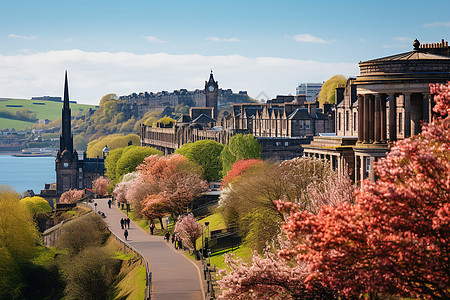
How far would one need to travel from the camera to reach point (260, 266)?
3019 centimetres

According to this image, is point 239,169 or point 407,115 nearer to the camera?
point 407,115

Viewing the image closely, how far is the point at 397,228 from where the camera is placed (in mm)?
20547

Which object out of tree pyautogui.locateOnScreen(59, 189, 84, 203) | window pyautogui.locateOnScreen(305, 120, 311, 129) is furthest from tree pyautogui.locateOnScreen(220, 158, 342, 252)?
tree pyautogui.locateOnScreen(59, 189, 84, 203)

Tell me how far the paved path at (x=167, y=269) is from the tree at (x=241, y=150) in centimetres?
1936

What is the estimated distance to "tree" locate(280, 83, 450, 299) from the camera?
20.1m

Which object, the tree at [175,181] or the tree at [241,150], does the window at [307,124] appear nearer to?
the tree at [241,150]

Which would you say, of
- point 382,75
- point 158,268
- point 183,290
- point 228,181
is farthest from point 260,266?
point 228,181

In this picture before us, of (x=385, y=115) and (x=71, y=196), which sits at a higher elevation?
(x=385, y=115)

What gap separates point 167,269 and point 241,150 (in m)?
45.0

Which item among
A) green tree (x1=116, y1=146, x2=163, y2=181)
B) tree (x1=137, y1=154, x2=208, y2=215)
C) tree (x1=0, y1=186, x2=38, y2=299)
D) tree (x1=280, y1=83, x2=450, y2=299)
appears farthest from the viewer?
green tree (x1=116, y1=146, x2=163, y2=181)

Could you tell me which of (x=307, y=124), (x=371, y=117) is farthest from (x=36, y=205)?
(x=371, y=117)

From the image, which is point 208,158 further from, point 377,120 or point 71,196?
point 377,120

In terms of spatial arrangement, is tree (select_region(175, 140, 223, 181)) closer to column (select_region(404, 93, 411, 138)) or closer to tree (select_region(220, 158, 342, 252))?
tree (select_region(220, 158, 342, 252))

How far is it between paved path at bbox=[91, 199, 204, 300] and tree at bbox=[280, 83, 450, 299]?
93.6 feet
